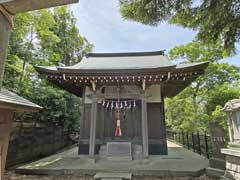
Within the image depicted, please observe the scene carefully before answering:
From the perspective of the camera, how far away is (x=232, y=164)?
3.47 meters

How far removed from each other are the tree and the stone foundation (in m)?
2.33

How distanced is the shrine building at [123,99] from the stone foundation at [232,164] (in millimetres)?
2313

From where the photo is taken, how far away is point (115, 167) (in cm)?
A: 476

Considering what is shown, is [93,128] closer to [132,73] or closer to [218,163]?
[132,73]

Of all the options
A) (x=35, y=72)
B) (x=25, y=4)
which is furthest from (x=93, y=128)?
(x=35, y=72)

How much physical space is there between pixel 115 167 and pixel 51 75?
3.76 m

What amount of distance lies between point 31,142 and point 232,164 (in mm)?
6630

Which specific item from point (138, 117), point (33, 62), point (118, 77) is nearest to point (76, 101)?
point (33, 62)

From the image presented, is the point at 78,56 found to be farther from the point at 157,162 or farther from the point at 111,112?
the point at 157,162

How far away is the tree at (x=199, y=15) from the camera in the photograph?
359 centimetres

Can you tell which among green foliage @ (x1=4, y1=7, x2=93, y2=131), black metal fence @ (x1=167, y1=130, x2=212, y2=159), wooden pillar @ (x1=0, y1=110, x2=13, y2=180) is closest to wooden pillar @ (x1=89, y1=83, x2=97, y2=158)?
wooden pillar @ (x1=0, y1=110, x2=13, y2=180)

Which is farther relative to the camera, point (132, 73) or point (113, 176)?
point (132, 73)

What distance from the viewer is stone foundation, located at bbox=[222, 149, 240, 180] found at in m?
3.28

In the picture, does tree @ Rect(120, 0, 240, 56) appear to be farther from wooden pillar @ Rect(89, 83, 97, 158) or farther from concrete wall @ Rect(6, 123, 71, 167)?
concrete wall @ Rect(6, 123, 71, 167)
